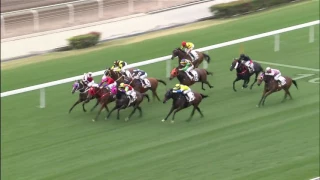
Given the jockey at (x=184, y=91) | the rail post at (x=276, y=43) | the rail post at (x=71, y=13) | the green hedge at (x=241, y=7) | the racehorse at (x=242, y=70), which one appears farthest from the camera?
the rail post at (x=276, y=43)

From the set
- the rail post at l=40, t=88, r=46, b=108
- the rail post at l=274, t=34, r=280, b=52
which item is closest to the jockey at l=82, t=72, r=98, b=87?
the rail post at l=40, t=88, r=46, b=108

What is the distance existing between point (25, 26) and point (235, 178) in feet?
9.85

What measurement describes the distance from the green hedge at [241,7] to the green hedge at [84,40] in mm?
1713

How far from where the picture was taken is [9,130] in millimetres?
12391

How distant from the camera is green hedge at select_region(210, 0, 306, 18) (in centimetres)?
1161

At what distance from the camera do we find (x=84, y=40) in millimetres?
14531

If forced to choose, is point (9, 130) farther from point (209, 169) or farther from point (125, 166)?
point (209, 169)

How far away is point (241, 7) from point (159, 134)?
6.24ft

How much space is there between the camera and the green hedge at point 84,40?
13477 millimetres

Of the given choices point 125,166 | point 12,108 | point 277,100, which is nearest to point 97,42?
point 12,108

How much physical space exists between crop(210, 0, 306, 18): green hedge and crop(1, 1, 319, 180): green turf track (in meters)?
1.41

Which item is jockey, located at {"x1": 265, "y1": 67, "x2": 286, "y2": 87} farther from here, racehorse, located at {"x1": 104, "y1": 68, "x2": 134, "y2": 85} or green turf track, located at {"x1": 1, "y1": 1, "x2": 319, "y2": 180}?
racehorse, located at {"x1": 104, "y1": 68, "x2": 134, "y2": 85}

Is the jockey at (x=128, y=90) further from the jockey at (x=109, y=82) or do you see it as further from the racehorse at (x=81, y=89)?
the racehorse at (x=81, y=89)

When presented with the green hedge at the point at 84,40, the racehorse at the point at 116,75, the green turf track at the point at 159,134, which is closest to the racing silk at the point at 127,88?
the racehorse at the point at 116,75
